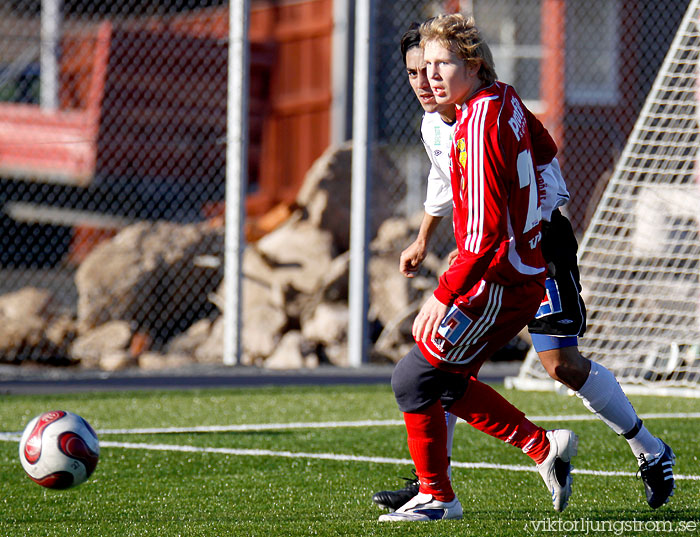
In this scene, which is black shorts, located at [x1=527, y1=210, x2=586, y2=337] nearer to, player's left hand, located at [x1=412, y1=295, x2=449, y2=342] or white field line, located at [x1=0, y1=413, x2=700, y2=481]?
player's left hand, located at [x1=412, y1=295, x2=449, y2=342]

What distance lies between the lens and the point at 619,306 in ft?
33.1

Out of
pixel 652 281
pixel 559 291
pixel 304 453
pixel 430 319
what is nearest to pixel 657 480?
pixel 559 291

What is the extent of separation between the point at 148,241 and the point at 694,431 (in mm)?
6736

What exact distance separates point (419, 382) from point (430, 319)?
31 cm

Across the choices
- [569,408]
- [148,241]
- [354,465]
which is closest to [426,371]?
[354,465]

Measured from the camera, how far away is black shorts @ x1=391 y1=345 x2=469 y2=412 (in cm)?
379

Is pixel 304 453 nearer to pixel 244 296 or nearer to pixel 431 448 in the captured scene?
pixel 431 448

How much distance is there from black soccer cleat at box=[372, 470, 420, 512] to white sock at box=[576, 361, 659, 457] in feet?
2.32

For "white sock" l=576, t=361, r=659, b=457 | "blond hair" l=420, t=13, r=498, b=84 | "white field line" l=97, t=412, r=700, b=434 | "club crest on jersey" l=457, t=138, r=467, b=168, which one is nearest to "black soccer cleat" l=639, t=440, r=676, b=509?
"white sock" l=576, t=361, r=659, b=457

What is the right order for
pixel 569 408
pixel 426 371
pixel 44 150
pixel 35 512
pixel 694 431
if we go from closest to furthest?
pixel 426 371 < pixel 35 512 < pixel 694 431 < pixel 569 408 < pixel 44 150

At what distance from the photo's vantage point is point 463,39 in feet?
12.0

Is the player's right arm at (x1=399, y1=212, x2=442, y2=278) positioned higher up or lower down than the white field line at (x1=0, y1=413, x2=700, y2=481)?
higher up

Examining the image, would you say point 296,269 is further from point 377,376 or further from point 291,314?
point 377,376

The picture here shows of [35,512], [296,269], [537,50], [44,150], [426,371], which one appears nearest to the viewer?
[426,371]
